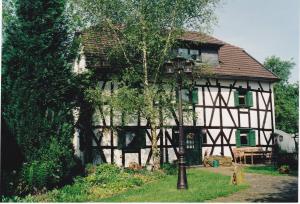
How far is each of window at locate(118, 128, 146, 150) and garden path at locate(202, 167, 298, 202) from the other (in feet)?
22.1

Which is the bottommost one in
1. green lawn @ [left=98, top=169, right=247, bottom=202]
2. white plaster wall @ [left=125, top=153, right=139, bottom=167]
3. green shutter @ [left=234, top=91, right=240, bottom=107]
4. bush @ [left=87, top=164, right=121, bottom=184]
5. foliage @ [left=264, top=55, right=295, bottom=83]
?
green lawn @ [left=98, top=169, right=247, bottom=202]

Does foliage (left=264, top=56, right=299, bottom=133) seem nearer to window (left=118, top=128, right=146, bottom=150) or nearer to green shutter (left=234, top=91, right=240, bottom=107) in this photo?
green shutter (left=234, top=91, right=240, bottom=107)

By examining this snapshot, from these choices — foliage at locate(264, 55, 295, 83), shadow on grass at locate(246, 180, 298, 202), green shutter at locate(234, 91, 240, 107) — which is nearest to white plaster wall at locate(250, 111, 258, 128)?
green shutter at locate(234, 91, 240, 107)

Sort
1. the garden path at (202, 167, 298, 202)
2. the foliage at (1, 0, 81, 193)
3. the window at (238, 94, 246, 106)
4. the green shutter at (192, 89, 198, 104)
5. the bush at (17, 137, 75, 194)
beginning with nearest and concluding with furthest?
the garden path at (202, 167, 298, 202)
the bush at (17, 137, 75, 194)
the foliage at (1, 0, 81, 193)
the green shutter at (192, 89, 198, 104)
the window at (238, 94, 246, 106)

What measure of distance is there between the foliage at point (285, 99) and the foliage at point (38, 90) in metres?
25.8

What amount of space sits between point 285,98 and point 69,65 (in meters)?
29.8

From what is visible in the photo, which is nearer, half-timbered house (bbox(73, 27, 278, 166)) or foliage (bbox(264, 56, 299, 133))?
half-timbered house (bbox(73, 27, 278, 166))

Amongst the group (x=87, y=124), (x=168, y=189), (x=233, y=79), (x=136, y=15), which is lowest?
(x=168, y=189)

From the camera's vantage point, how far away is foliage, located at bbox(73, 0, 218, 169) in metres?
17.1

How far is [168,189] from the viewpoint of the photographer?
13.3 m

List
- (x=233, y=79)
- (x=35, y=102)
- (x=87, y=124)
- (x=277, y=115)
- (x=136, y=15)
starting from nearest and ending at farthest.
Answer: (x=35, y=102)
(x=136, y=15)
(x=87, y=124)
(x=233, y=79)
(x=277, y=115)

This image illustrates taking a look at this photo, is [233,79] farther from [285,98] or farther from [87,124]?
[285,98]

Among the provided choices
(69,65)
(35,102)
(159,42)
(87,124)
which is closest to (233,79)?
(159,42)

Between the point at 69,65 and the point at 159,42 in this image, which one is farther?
the point at 159,42
